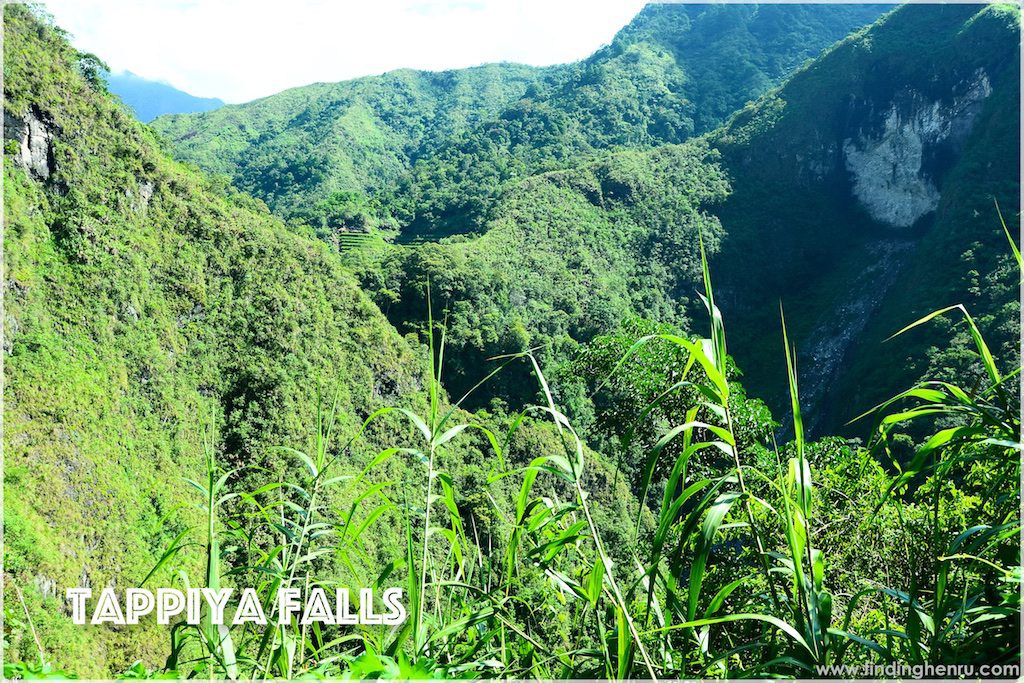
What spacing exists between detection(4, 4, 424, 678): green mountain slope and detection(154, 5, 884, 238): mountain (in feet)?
50.9

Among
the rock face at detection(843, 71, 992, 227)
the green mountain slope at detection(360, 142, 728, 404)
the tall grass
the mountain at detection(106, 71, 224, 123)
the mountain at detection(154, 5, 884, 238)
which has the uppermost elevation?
the mountain at detection(106, 71, 224, 123)

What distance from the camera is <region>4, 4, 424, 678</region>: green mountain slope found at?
1047 cm

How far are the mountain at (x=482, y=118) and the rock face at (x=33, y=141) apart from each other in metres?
19.7

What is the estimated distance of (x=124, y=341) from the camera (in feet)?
47.1

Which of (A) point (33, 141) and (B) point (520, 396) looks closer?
(A) point (33, 141)

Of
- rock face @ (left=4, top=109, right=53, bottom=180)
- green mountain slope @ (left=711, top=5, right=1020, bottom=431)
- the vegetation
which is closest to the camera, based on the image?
the vegetation

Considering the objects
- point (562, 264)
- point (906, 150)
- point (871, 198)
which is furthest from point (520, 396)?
point (906, 150)

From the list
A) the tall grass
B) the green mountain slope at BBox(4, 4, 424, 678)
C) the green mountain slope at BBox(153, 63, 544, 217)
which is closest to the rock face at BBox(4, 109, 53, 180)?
the green mountain slope at BBox(4, 4, 424, 678)

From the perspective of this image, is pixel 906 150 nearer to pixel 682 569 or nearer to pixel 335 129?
pixel 335 129

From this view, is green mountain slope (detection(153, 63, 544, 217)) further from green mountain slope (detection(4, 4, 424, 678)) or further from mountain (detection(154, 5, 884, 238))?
green mountain slope (detection(4, 4, 424, 678))

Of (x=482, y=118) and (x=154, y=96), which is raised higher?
(x=154, y=96)

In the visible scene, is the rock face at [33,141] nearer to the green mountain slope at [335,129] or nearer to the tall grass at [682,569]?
the tall grass at [682,569]

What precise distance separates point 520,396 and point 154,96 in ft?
491

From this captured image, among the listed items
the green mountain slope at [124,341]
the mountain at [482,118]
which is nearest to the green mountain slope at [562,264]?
the green mountain slope at [124,341]
